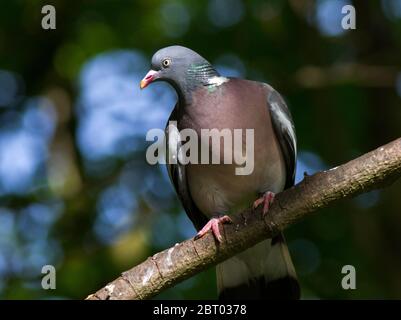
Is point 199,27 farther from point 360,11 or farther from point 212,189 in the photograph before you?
point 212,189

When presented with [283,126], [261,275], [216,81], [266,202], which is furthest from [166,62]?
[261,275]

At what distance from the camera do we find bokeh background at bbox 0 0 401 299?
7.02 metres

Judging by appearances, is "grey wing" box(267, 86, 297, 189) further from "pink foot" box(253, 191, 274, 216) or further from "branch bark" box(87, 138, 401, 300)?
"branch bark" box(87, 138, 401, 300)

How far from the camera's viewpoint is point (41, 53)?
25.2 feet

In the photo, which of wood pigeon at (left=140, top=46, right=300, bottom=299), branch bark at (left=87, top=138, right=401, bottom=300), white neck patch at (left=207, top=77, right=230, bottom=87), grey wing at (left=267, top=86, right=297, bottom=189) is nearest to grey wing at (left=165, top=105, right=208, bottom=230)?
wood pigeon at (left=140, top=46, right=300, bottom=299)

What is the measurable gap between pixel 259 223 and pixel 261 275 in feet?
4.43

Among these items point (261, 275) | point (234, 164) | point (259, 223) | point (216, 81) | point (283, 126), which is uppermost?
point (216, 81)

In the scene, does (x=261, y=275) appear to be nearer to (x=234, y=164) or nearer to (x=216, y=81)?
(x=234, y=164)

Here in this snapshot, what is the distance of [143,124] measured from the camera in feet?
25.2
